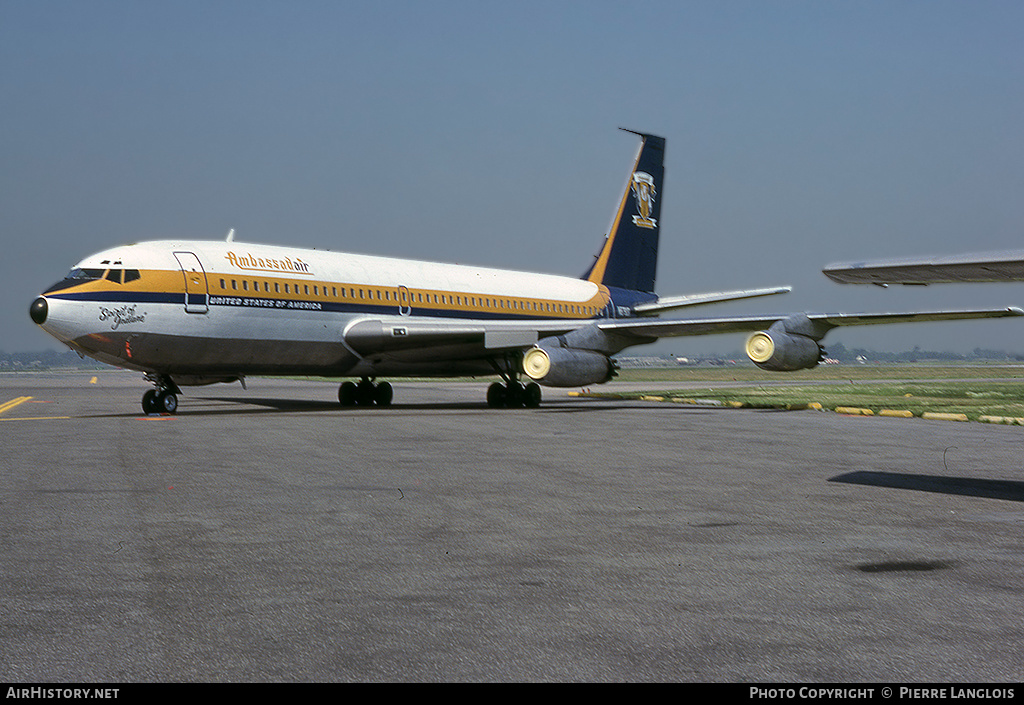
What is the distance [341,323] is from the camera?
2556 centimetres

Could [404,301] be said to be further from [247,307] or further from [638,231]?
[638,231]

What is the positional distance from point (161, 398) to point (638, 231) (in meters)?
20.4

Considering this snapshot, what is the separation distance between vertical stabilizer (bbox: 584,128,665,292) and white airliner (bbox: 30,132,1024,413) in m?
4.29

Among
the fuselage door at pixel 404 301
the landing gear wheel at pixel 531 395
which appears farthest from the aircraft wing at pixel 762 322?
the fuselage door at pixel 404 301

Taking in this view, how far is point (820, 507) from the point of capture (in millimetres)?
9031

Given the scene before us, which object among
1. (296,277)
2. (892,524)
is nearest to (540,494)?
(892,524)

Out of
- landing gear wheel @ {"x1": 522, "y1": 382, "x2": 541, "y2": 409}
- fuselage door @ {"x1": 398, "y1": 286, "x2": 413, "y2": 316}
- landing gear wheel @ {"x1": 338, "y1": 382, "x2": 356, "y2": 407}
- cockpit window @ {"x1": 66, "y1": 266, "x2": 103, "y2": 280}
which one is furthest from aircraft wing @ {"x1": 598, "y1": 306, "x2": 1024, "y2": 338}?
cockpit window @ {"x1": 66, "y1": 266, "x2": 103, "y2": 280}

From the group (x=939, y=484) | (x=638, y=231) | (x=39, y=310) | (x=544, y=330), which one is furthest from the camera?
(x=638, y=231)

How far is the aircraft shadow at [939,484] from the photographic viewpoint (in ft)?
32.8

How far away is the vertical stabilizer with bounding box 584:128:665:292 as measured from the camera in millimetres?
36281

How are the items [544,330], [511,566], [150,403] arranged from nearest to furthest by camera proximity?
[511,566] < [150,403] < [544,330]

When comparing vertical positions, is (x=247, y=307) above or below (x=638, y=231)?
below

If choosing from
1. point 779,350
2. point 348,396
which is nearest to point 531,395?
point 348,396

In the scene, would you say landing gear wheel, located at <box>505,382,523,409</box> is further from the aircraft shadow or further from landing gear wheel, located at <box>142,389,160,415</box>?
the aircraft shadow
